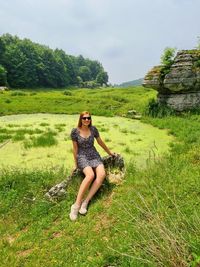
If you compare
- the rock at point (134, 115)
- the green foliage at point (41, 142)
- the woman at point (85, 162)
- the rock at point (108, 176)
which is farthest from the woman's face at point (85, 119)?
the rock at point (134, 115)

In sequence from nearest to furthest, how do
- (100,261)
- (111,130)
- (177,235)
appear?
(177,235)
(100,261)
(111,130)

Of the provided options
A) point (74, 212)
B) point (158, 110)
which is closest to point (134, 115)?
point (158, 110)

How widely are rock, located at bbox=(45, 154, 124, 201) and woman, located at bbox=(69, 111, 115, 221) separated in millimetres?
306

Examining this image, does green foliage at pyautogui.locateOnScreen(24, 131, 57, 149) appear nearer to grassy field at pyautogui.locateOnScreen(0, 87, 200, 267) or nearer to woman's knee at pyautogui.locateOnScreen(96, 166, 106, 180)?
grassy field at pyautogui.locateOnScreen(0, 87, 200, 267)

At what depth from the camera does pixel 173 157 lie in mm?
8344

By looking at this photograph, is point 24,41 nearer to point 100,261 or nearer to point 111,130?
point 111,130

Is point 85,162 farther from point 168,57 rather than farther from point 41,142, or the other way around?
point 168,57

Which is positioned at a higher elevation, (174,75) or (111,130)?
(174,75)

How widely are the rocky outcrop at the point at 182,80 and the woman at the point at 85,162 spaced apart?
11.2 m

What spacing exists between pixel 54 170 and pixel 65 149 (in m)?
2.69

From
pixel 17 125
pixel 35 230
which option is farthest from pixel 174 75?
pixel 35 230

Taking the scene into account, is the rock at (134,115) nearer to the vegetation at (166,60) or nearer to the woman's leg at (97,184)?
the vegetation at (166,60)

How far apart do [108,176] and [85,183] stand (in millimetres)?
939

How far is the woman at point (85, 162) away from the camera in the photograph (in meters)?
6.15
